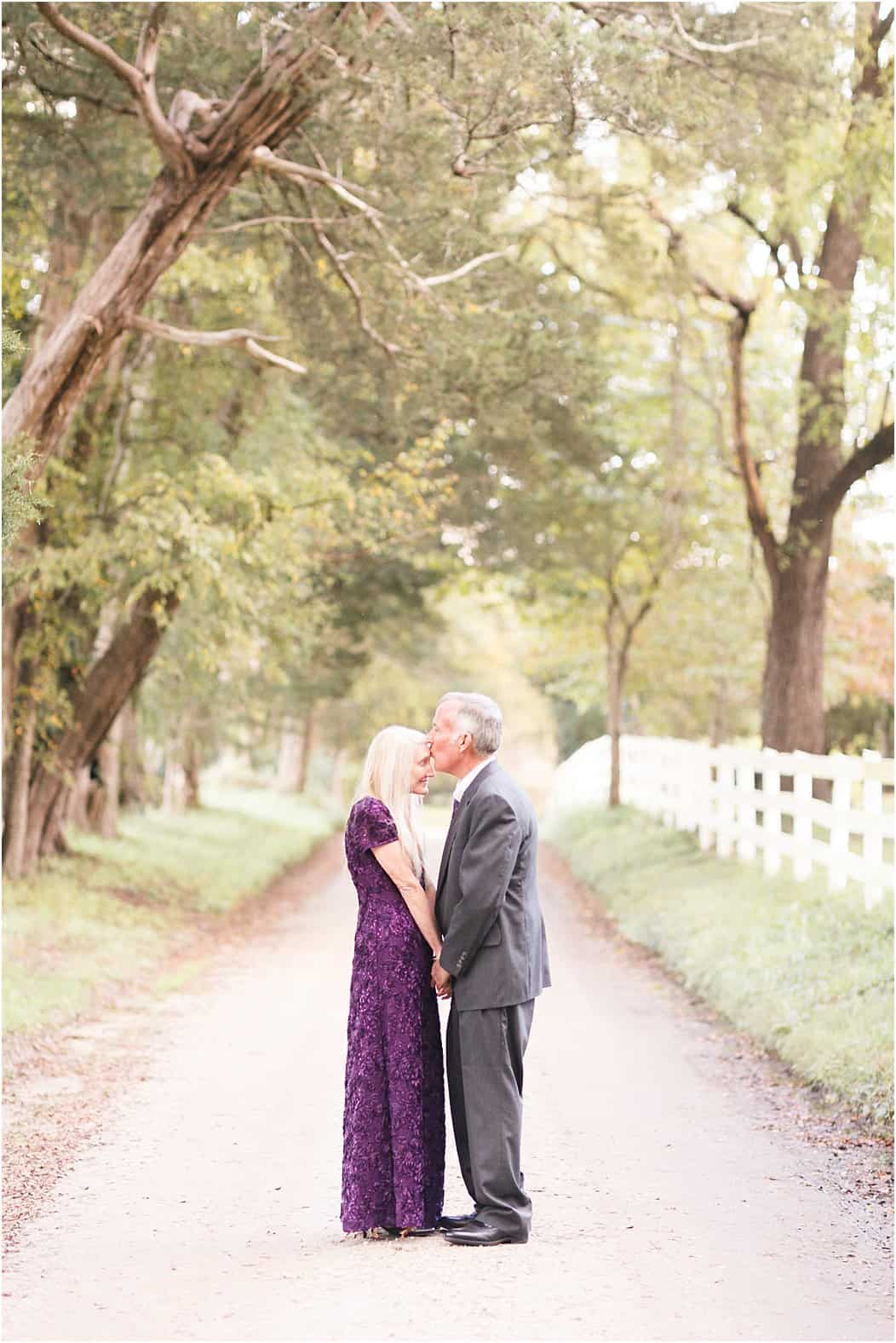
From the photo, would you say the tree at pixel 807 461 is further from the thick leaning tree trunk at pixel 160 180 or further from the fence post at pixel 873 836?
the thick leaning tree trunk at pixel 160 180

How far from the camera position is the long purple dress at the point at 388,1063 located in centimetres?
587

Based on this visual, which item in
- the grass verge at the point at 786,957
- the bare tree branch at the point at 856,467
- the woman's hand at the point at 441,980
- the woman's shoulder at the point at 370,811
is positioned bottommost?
the grass verge at the point at 786,957

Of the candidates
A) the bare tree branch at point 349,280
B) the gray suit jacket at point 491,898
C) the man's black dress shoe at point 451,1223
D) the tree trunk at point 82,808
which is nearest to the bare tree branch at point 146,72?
the bare tree branch at point 349,280

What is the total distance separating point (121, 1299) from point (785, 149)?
12.2 meters

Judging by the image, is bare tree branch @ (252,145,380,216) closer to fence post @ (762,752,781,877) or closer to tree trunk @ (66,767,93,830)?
fence post @ (762,752,781,877)

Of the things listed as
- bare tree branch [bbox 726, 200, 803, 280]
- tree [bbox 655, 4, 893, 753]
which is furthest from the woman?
bare tree branch [bbox 726, 200, 803, 280]

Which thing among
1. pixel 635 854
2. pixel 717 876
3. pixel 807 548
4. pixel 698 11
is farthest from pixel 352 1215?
pixel 635 854

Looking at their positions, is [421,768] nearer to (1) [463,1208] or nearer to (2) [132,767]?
(1) [463,1208]

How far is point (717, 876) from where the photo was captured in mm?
16672

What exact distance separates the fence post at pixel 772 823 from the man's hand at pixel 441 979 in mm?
9754

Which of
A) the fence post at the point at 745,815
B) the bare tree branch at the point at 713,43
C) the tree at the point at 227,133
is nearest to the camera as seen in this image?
the bare tree branch at the point at 713,43

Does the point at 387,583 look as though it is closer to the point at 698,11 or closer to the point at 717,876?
the point at 717,876

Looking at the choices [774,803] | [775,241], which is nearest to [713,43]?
[775,241]

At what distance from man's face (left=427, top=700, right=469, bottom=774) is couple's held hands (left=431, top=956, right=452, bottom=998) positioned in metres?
0.77
